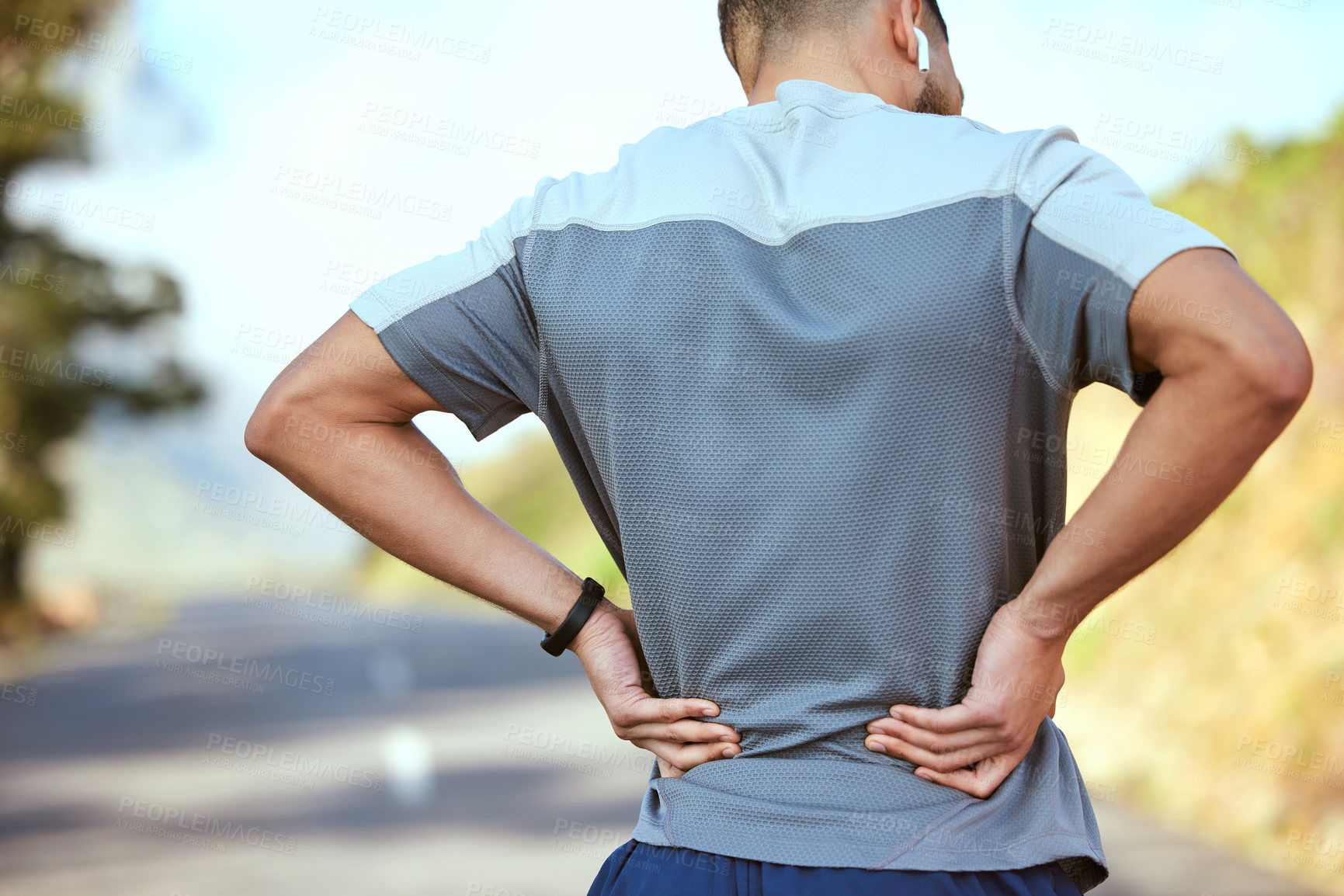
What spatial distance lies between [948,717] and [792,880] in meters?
0.30

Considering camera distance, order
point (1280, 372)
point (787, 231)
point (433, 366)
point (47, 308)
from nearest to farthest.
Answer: point (1280, 372), point (787, 231), point (433, 366), point (47, 308)

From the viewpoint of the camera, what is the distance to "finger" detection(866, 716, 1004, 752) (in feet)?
4.95

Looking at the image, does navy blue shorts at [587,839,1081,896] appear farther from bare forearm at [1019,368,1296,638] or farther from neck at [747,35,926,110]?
neck at [747,35,926,110]

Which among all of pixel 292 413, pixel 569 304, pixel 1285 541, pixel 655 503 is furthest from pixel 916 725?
pixel 1285 541

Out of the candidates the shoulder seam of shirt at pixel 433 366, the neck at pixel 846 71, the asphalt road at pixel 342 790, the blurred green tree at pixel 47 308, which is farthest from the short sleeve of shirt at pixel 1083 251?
the blurred green tree at pixel 47 308

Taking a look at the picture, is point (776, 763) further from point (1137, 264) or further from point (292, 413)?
point (292, 413)

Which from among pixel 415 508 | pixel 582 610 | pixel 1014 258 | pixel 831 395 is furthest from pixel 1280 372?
pixel 415 508

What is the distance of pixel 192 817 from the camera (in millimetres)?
7023

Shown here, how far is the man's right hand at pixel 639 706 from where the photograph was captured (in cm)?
164

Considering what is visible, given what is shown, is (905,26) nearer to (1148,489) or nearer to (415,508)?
(1148,489)

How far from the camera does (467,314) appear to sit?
5.58 ft

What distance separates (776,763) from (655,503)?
394 millimetres

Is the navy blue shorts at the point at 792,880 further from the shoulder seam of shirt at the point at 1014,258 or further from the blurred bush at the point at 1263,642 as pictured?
the blurred bush at the point at 1263,642

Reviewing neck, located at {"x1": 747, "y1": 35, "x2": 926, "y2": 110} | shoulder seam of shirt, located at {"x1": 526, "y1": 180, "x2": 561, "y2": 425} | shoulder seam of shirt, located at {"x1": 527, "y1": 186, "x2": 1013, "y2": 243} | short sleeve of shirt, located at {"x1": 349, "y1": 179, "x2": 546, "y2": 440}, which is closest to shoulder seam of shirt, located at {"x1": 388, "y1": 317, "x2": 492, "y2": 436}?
short sleeve of shirt, located at {"x1": 349, "y1": 179, "x2": 546, "y2": 440}
